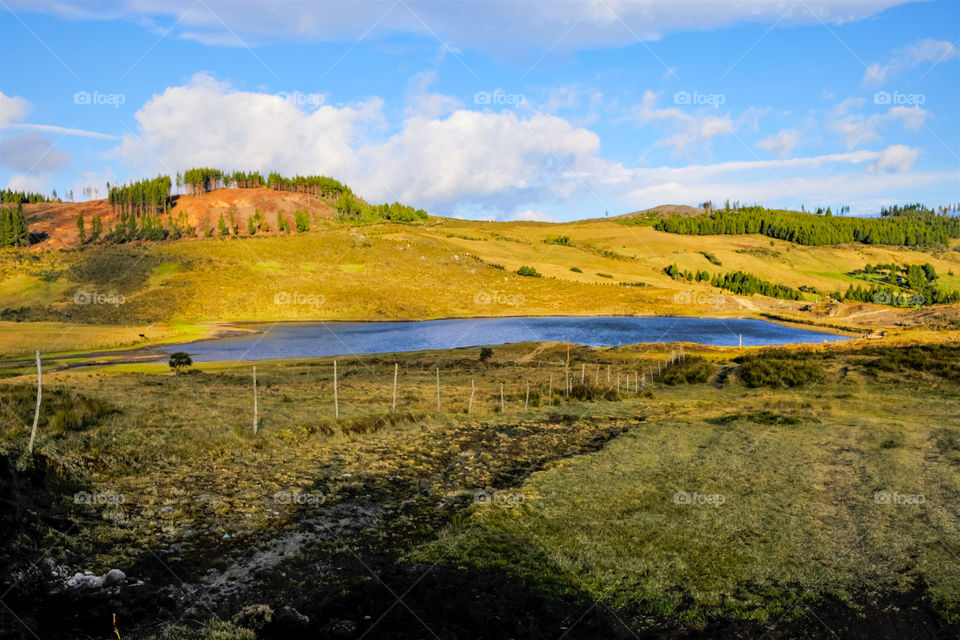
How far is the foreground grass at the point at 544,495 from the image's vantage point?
1005cm

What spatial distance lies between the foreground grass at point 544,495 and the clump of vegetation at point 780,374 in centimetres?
1034

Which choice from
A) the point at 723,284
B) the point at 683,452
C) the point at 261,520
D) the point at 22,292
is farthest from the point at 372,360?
the point at 723,284

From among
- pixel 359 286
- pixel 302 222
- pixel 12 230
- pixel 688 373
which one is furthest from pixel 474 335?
pixel 12 230

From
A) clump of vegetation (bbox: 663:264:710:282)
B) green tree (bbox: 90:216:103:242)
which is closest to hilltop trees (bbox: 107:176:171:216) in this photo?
green tree (bbox: 90:216:103:242)

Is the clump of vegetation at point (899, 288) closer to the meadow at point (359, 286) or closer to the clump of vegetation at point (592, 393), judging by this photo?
the meadow at point (359, 286)

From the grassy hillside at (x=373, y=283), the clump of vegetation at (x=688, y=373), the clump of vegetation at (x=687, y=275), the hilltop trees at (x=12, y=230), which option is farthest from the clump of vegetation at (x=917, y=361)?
the hilltop trees at (x=12, y=230)

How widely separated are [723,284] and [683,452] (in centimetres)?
15342

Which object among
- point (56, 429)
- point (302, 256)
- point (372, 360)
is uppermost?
point (302, 256)

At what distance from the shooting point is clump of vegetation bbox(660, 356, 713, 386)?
42.5m

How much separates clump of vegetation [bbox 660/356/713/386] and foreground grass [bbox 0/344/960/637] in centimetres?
1488

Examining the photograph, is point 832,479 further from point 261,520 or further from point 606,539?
point 261,520

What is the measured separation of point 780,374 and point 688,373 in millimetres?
6458

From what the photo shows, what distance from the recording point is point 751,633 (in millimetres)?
8727

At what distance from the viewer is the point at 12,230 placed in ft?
458
